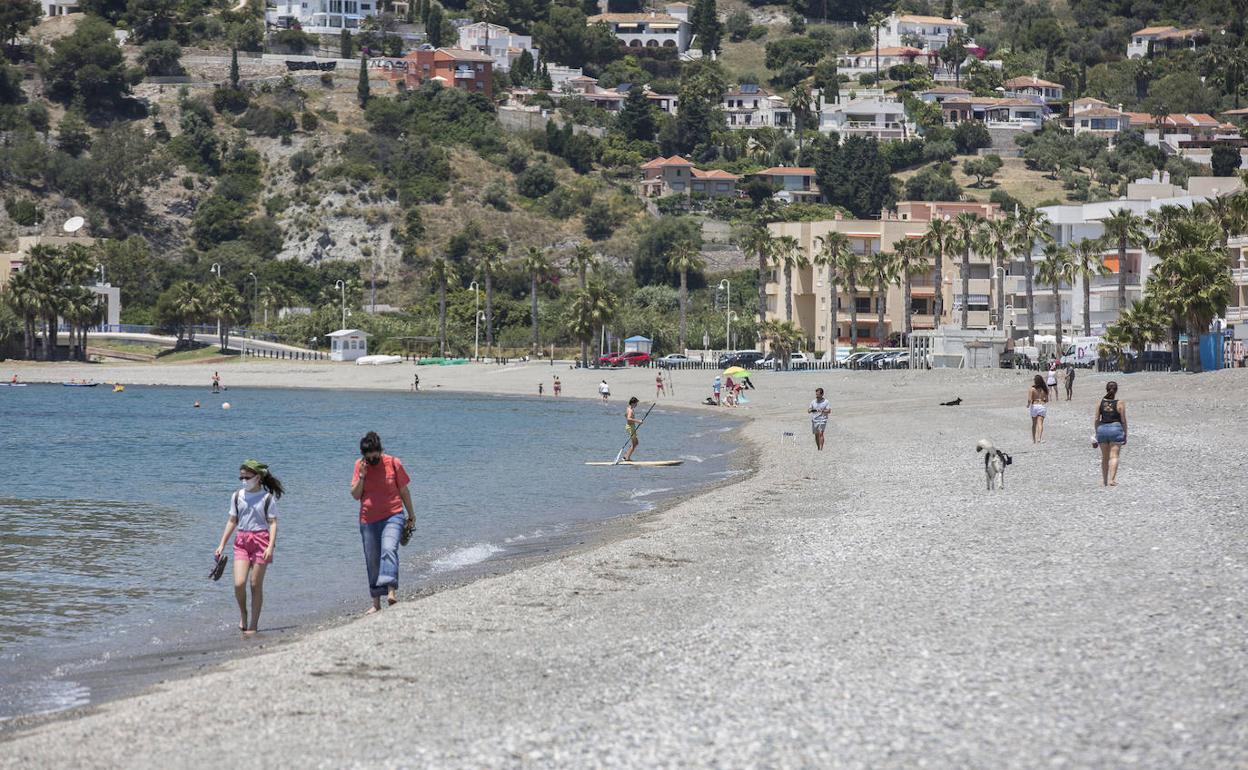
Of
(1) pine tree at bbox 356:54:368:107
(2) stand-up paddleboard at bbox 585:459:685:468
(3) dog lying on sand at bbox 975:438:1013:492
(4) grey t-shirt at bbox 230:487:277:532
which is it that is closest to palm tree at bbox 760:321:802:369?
(2) stand-up paddleboard at bbox 585:459:685:468

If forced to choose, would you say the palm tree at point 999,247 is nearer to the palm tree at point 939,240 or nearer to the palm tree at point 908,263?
the palm tree at point 939,240

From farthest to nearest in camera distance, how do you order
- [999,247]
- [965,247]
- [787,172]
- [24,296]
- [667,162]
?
1. [787,172]
2. [667,162]
3. [24,296]
4. [999,247]
5. [965,247]

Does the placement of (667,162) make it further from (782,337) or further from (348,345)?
(782,337)

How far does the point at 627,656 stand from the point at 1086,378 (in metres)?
54.3

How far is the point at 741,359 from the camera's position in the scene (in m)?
94.5

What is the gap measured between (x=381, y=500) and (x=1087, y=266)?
74399 mm

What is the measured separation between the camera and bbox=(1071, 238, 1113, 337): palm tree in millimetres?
83375

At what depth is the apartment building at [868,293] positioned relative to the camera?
101750 millimetres

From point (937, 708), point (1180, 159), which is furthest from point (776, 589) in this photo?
point (1180, 159)

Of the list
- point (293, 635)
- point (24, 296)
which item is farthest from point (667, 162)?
point (293, 635)

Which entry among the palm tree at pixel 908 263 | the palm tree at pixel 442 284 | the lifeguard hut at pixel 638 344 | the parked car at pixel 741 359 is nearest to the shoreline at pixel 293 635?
the parked car at pixel 741 359

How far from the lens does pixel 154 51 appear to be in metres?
179

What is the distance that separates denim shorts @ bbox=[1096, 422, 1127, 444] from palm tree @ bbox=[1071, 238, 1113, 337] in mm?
61430

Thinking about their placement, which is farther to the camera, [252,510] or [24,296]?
[24,296]
